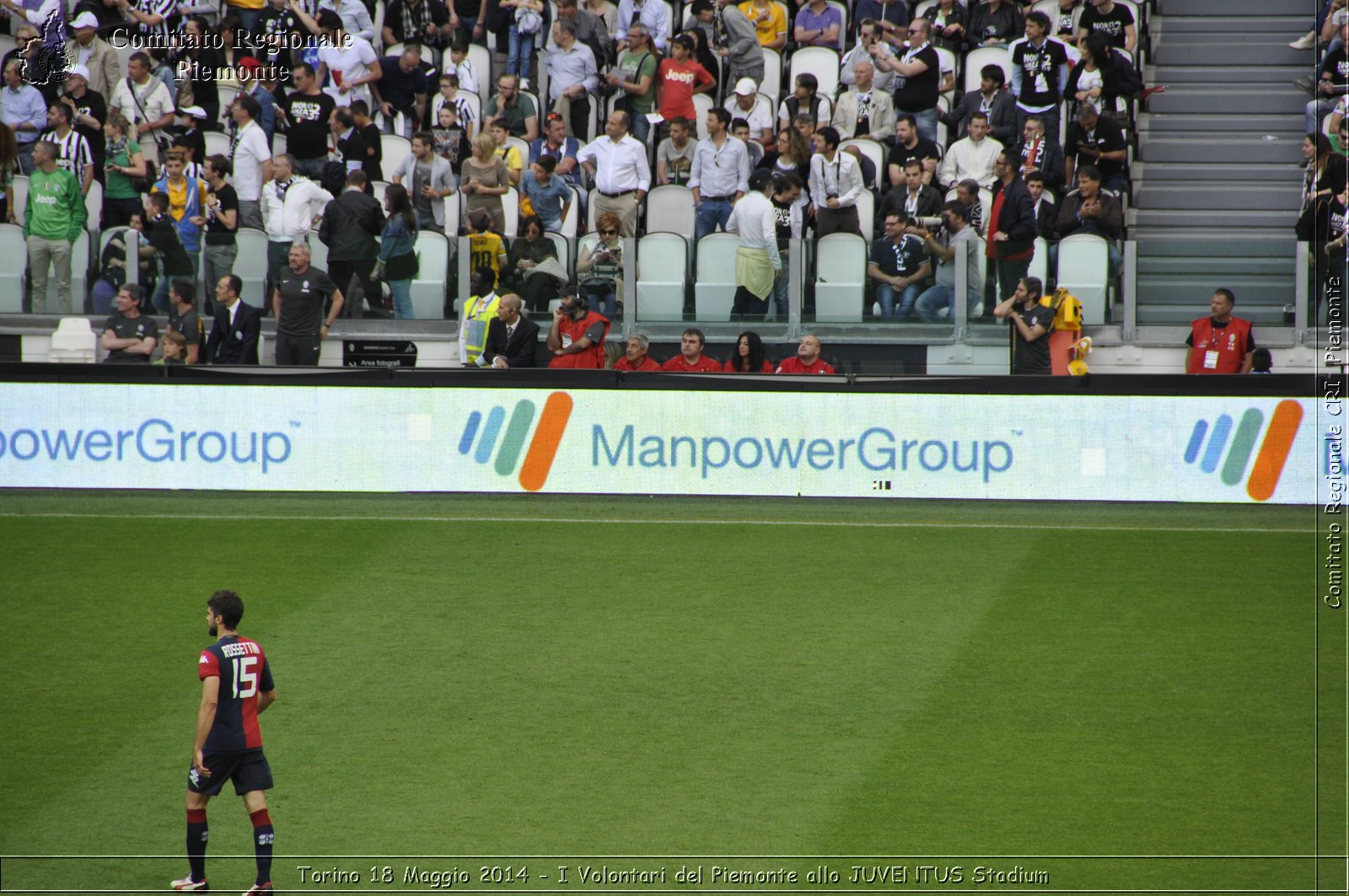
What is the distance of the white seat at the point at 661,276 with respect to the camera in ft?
52.3

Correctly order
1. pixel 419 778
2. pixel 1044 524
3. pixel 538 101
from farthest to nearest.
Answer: pixel 538 101 → pixel 1044 524 → pixel 419 778

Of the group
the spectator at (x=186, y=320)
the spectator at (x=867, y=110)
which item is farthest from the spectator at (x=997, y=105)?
the spectator at (x=186, y=320)

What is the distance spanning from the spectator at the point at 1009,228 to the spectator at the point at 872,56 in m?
2.92

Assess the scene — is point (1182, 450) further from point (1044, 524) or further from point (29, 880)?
point (29, 880)

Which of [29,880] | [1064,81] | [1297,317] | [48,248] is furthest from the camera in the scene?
[1064,81]

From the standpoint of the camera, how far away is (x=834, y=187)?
663 inches

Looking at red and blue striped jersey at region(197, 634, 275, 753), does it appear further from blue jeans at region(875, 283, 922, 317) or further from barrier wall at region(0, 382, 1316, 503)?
blue jeans at region(875, 283, 922, 317)

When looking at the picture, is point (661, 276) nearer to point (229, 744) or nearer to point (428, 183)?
point (428, 183)

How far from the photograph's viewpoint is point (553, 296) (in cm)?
1616

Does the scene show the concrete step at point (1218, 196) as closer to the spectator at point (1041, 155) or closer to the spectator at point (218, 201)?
the spectator at point (1041, 155)

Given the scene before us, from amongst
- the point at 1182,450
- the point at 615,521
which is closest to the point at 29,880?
the point at 615,521

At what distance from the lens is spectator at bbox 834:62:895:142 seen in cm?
1842

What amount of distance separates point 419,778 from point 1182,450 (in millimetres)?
9236

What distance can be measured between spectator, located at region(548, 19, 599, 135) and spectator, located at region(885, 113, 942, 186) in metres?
4.25
